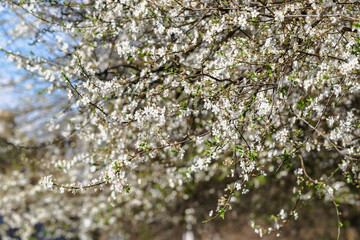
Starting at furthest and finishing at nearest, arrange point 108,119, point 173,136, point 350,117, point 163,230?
1. point 163,230
2. point 173,136
3. point 350,117
4. point 108,119

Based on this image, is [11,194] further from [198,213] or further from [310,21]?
[310,21]

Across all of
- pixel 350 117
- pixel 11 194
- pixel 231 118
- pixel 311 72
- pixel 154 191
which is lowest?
pixel 350 117

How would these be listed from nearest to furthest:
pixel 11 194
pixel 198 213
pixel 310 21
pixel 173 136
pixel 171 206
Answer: pixel 310 21 → pixel 173 136 → pixel 198 213 → pixel 171 206 → pixel 11 194

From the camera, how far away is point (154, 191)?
9867 mm

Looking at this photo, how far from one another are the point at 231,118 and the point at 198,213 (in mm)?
6550

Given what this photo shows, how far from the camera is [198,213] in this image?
30.8 feet

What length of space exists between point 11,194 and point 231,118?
1123 cm

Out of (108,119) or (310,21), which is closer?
(310,21)

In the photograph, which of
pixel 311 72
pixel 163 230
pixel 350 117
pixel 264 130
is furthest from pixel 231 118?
pixel 163 230

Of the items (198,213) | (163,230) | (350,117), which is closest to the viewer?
(350,117)

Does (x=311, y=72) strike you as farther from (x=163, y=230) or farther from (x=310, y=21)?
(x=163, y=230)

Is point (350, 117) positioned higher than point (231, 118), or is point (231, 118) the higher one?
point (231, 118)

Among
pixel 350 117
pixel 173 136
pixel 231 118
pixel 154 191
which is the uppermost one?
pixel 154 191

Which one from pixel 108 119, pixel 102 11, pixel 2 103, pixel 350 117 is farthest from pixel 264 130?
pixel 2 103
